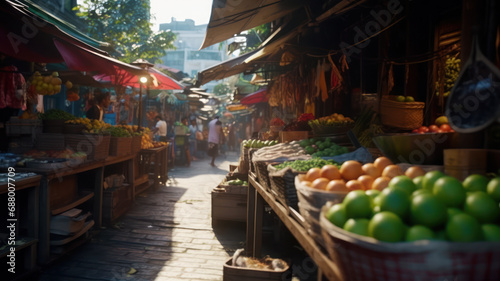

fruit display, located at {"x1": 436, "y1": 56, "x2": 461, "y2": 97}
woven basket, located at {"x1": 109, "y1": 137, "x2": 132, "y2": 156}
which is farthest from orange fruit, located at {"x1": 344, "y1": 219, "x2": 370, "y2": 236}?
woven basket, located at {"x1": 109, "y1": 137, "x2": 132, "y2": 156}

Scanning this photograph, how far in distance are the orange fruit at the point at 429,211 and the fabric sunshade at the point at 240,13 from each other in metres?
4.58

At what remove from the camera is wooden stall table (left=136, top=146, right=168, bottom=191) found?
9719 mm

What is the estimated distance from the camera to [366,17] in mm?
6145

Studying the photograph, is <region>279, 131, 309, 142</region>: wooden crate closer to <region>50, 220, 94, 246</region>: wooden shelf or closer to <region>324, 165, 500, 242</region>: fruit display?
<region>50, 220, 94, 246</region>: wooden shelf

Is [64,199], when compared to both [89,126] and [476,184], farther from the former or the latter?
[476,184]

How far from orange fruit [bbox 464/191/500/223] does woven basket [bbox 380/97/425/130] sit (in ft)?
10.3

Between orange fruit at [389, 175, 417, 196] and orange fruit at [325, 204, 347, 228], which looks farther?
orange fruit at [389, 175, 417, 196]

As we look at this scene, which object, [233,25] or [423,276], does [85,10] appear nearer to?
[233,25]

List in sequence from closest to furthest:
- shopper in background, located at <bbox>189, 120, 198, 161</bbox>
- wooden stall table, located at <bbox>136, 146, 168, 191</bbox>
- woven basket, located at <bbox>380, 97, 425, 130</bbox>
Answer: woven basket, located at <bbox>380, 97, 425, 130</bbox> → wooden stall table, located at <bbox>136, 146, 168, 191</bbox> → shopper in background, located at <bbox>189, 120, 198, 161</bbox>

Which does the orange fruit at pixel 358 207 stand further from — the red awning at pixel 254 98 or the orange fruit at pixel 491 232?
the red awning at pixel 254 98

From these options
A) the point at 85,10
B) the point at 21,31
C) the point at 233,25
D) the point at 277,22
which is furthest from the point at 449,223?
the point at 85,10

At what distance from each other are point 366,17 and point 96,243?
19.0 feet

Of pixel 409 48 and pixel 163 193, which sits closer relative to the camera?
pixel 409 48

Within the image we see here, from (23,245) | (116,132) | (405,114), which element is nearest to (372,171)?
(405,114)
